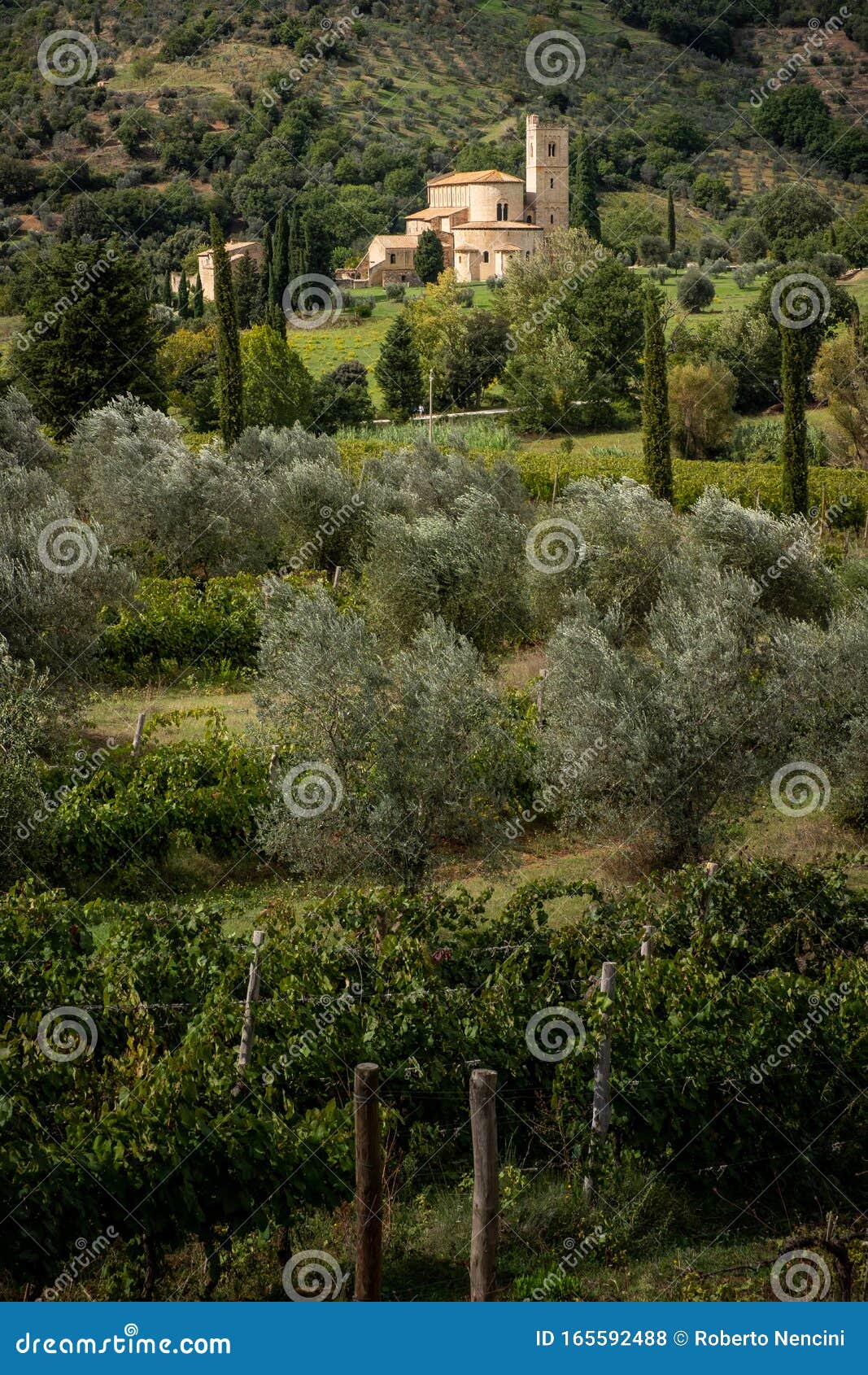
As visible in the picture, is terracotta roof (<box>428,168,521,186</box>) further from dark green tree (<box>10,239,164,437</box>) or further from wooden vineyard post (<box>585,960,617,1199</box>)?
wooden vineyard post (<box>585,960,617,1199</box>)

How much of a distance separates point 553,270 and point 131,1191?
58103mm

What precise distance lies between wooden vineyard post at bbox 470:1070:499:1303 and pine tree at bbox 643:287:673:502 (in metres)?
28.0

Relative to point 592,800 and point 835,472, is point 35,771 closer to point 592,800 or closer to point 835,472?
point 592,800

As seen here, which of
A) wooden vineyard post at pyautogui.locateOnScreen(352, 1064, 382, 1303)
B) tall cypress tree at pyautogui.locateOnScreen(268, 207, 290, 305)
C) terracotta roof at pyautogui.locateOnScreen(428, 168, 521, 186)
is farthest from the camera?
terracotta roof at pyautogui.locateOnScreen(428, 168, 521, 186)

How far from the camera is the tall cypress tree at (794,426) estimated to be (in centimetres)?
3191

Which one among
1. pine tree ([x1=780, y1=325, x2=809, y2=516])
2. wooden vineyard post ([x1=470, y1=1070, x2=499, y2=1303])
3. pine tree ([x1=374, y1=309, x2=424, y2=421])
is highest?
pine tree ([x1=374, y1=309, x2=424, y2=421])

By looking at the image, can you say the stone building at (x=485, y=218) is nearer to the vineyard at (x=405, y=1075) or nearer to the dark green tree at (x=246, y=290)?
the dark green tree at (x=246, y=290)

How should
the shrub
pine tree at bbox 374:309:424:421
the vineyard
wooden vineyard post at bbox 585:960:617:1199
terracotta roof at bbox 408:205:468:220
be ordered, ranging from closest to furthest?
the vineyard, wooden vineyard post at bbox 585:960:617:1199, the shrub, pine tree at bbox 374:309:424:421, terracotta roof at bbox 408:205:468:220

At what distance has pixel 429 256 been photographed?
89.2 m

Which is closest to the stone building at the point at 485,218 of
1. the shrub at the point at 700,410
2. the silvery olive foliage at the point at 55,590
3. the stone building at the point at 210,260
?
the stone building at the point at 210,260

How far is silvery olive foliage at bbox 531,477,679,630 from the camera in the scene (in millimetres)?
24422

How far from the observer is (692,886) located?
1262 centimetres

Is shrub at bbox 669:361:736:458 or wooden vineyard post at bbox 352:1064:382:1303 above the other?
shrub at bbox 669:361:736:458

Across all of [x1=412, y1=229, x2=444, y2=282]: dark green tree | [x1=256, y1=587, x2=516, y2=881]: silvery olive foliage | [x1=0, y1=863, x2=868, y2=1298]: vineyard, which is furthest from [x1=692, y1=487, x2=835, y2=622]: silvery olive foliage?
[x1=412, y1=229, x2=444, y2=282]: dark green tree
